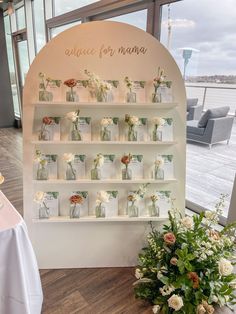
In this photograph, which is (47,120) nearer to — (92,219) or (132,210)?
(92,219)

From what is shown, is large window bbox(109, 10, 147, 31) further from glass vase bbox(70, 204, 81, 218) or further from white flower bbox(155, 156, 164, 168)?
glass vase bbox(70, 204, 81, 218)

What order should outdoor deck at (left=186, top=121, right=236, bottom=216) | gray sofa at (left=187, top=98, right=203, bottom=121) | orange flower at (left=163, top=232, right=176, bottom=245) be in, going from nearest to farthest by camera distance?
orange flower at (left=163, top=232, right=176, bottom=245) < outdoor deck at (left=186, top=121, right=236, bottom=216) < gray sofa at (left=187, top=98, right=203, bottom=121)

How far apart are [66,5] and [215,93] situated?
323 centimetres

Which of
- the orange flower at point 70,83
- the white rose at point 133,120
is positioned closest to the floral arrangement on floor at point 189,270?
the white rose at point 133,120

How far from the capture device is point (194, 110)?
3.54 m

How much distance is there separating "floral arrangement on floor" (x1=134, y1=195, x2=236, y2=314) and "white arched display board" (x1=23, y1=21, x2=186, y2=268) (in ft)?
0.85

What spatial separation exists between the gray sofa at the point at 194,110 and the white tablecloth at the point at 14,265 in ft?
8.87

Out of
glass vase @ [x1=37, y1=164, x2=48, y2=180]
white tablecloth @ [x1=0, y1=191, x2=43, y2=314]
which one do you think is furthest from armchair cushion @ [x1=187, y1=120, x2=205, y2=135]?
white tablecloth @ [x1=0, y1=191, x2=43, y2=314]

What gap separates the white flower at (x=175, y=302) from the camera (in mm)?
1553

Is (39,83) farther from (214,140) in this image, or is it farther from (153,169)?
(214,140)

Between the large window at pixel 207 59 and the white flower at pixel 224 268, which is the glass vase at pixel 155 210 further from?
the large window at pixel 207 59

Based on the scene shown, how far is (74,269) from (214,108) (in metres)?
2.68

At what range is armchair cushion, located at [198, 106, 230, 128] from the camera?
130 inches

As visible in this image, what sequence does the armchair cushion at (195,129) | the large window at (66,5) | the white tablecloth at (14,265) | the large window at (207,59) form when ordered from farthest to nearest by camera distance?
the large window at (66,5), the armchair cushion at (195,129), the large window at (207,59), the white tablecloth at (14,265)
